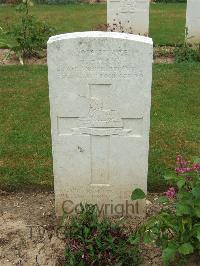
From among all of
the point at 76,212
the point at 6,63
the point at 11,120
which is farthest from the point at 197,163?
the point at 6,63

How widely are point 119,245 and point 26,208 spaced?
1171 millimetres

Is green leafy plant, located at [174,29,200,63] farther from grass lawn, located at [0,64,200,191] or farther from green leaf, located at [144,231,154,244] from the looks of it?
green leaf, located at [144,231,154,244]

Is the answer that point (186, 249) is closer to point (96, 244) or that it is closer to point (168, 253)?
point (168, 253)

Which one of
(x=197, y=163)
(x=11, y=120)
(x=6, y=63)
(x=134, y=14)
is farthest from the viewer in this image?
(x=134, y=14)

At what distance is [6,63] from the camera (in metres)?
9.41

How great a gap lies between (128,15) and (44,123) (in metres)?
4.85

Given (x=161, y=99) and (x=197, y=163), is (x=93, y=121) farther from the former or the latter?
(x=161, y=99)

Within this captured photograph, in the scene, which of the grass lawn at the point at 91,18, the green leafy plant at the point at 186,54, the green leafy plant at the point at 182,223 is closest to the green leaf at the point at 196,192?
the green leafy plant at the point at 182,223

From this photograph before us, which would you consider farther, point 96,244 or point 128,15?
point 128,15

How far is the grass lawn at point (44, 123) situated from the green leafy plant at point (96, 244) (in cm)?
103

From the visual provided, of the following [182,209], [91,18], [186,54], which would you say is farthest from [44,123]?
[91,18]

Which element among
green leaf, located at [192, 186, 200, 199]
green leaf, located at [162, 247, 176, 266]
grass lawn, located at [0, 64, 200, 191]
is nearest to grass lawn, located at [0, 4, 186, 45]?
grass lawn, located at [0, 64, 200, 191]

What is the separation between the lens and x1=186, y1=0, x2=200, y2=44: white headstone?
9852 millimetres

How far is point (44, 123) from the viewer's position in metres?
6.48
